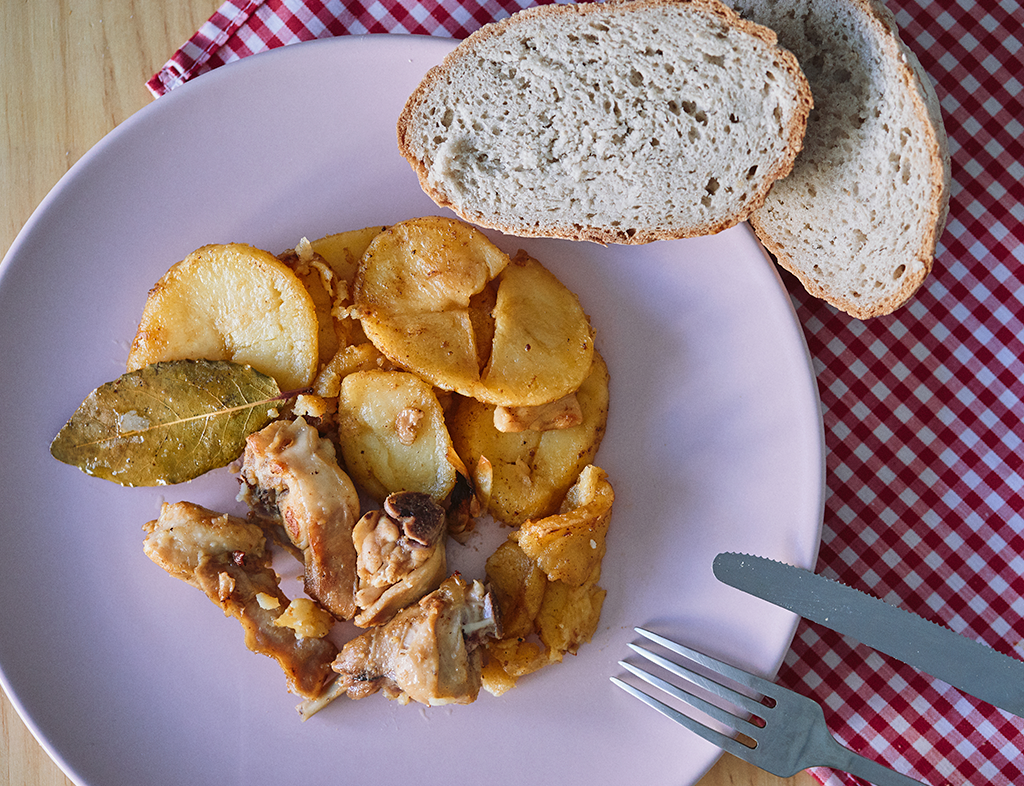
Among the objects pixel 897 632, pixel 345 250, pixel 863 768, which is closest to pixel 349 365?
pixel 345 250

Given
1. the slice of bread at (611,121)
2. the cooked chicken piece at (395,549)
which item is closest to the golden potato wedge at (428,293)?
the slice of bread at (611,121)

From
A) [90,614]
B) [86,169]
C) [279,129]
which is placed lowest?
[90,614]

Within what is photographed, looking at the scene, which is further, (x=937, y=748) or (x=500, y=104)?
(x=937, y=748)

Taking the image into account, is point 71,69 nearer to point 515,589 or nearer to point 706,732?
point 515,589

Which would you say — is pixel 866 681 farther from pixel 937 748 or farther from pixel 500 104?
pixel 500 104

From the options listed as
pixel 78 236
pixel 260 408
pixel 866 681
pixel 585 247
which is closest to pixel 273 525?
pixel 260 408

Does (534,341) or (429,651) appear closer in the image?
(429,651)

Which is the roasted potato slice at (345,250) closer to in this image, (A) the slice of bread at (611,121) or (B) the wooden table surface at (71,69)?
(A) the slice of bread at (611,121)
